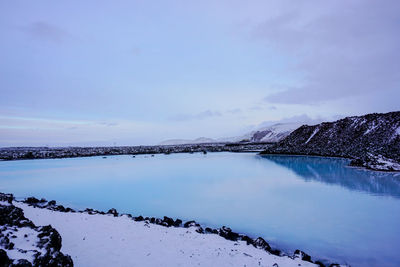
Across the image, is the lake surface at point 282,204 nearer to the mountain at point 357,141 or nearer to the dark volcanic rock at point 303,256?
the dark volcanic rock at point 303,256

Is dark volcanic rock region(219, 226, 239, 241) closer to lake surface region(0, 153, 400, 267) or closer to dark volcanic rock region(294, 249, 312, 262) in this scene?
lake surface region(0, 153, 400, 267)

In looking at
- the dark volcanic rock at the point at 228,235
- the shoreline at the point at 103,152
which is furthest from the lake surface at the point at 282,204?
→ the shoreline at the point at 103,152

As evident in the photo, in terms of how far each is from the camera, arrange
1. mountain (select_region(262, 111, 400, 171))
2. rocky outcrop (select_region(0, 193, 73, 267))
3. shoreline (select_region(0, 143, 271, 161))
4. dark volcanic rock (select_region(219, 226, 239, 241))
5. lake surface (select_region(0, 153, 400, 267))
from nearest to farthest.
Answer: rocky outcrop (select_region(0, 193, 73, 267)), lake surface (select_region(0, 153, 400, 267)), dark volcanic rock (select_region(219, 226, 239, 241)), mountain (select_region(262, 111, 400, 171)), shoreline (select_region(0, 143, 271, 161))

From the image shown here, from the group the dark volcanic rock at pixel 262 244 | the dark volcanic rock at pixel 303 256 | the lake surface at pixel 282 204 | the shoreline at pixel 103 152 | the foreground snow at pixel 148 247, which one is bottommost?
the lake surface at pixel 282 204

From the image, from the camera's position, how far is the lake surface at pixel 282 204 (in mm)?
8656

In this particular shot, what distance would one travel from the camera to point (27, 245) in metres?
4.91

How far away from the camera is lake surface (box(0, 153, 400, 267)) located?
8.66 meters

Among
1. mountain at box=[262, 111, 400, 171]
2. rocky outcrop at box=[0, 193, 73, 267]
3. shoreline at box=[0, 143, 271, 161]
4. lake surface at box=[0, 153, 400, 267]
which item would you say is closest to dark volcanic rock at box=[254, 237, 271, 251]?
lake surface at box=[0, 153, 400, 267]

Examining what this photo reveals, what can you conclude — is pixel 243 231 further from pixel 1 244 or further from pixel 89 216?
pixel 1 244

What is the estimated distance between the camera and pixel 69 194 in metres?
19.1

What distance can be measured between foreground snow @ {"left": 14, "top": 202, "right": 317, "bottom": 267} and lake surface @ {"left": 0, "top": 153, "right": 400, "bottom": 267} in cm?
200

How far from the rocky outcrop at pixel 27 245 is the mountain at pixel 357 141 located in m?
26.2

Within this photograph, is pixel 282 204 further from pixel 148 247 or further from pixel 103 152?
pixel 103 152

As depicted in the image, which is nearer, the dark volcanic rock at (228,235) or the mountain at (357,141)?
the dark volcanic rock at (228,235)
